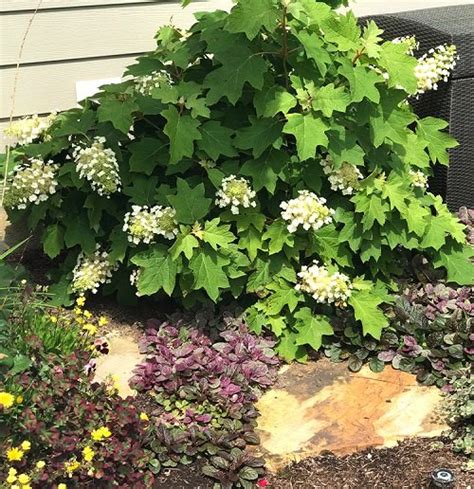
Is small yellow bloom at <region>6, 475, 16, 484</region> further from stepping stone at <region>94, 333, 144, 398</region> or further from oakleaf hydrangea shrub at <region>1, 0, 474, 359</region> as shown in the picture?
oakleaf hydrangea shrub at <region>1, 0, 474, 359</region>

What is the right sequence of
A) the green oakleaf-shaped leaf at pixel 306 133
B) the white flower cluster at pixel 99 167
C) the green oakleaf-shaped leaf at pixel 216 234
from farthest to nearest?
the white flower cluster at pixel 99 167 < the green oakleaf-shaped leaf at pixel 216 234 < the green oakleaf-shaped leaf at pixel 306 133

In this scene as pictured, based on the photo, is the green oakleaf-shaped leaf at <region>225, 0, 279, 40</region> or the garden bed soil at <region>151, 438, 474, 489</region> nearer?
the garden bed soil at <region>151, 438, 474, 489</region>

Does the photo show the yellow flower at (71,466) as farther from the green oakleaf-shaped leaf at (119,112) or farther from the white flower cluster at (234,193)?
the green oakleaf-shaped leaf at (119,112)

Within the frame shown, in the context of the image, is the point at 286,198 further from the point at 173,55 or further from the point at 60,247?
the point at 60,247

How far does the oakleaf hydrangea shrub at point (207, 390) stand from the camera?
9.66 ft

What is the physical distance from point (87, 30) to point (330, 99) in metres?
1.70

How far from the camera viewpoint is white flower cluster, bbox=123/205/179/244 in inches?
133

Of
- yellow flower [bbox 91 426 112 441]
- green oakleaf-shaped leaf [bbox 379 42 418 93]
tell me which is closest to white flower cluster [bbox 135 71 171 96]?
green oakleaf-shaped leaf [bbox 379 42 418 93]

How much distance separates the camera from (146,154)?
357cm

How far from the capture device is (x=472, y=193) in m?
4.52

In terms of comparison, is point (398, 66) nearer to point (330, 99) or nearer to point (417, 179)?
point (330, 99)

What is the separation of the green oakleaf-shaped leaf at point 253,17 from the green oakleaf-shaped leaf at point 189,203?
0.68 m

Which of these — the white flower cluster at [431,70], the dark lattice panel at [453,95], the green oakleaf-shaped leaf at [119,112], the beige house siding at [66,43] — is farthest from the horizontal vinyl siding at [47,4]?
→ the white flower cluster at [431,70]

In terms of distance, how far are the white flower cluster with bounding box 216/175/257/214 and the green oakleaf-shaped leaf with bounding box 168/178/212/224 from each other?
8 cm
